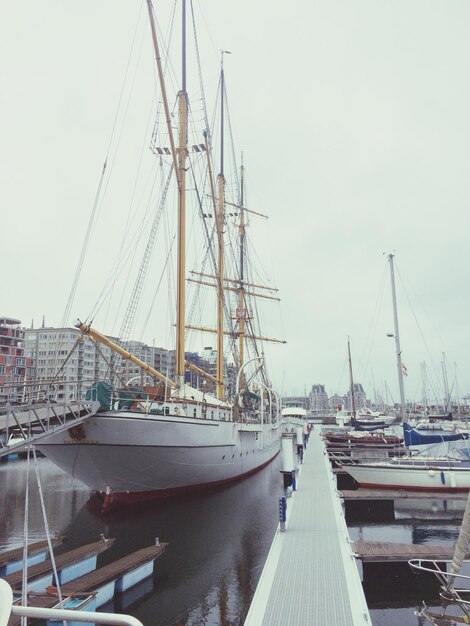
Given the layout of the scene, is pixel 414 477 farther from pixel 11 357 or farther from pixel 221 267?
pixel 11 357

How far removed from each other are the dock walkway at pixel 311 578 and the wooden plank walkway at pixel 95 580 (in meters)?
3.85

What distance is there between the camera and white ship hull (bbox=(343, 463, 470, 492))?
75.7 feet

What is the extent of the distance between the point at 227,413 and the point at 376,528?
11.7m

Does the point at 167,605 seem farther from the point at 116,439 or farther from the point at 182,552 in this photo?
the point at 116,439

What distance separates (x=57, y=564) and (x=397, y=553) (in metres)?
9.35

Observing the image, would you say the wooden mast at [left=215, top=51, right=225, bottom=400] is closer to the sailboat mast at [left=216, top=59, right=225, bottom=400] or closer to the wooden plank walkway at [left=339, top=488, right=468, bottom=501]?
the sailboat mast at [left=216, top=59, right=225, bottom=400]

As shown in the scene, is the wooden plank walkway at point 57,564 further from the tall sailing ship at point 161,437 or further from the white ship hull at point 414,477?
the white ship hull at point 414,477

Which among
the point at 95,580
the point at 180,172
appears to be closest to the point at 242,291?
the point at 180,172

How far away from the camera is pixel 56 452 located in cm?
2152

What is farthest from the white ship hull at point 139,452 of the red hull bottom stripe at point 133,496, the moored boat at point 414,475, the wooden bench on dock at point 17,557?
the moored boat at point 414,475

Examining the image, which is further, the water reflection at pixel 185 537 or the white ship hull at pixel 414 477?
the white ship hull at pixel 414 477

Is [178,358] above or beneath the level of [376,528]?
above

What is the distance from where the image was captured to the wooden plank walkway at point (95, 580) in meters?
10.2

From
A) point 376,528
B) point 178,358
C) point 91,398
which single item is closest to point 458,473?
point 376,528
